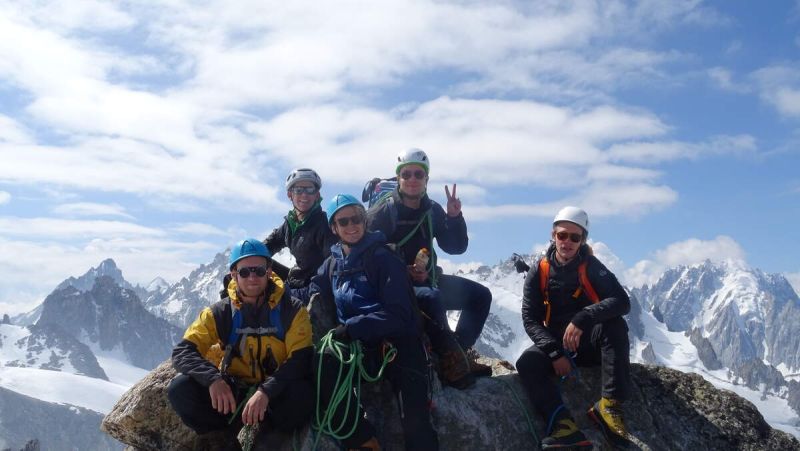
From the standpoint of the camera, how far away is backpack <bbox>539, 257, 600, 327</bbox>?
376 inches

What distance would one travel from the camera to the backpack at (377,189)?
11906 mm

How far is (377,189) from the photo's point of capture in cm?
1205

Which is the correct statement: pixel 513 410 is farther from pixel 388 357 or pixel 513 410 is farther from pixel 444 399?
pixel 388 357

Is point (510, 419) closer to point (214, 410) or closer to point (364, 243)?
point (364, 243)

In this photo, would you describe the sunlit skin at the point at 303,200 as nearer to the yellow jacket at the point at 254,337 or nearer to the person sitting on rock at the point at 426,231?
the person sitting on rock at the point at 426,231

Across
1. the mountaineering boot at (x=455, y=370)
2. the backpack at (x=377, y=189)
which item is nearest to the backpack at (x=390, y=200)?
the backpack at (x=377, y=189)

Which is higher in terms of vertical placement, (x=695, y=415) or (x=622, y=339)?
(x=622, y=339)

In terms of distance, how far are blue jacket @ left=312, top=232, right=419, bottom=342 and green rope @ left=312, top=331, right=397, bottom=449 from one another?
0.24m

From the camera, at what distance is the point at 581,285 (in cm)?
960

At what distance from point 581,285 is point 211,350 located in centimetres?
536

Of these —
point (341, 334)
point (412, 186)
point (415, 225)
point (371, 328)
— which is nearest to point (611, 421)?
point (371, 328)

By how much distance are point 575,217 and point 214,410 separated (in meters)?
5.73

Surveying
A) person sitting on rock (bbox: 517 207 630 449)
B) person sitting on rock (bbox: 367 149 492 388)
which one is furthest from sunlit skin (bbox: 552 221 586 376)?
person sitting on rock (bbox: 367 149 492 388)

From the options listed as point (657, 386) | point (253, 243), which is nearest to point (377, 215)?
point (253, 243)
